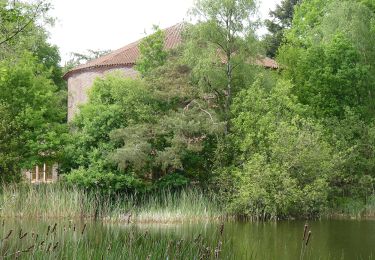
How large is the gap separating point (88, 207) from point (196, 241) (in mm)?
11335

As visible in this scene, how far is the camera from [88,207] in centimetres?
1886

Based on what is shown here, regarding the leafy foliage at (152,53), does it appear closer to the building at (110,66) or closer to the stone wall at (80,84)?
the building at (110,66)

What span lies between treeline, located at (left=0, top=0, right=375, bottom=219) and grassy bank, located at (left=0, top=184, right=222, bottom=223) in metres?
1.34

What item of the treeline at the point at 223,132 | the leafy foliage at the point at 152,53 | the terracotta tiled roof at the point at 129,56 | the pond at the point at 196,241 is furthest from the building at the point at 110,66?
the pond at the point at 196,241

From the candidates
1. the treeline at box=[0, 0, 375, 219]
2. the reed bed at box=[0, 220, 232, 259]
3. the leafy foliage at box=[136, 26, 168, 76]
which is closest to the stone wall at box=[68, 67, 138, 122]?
the leafy foliage at box=[136, 26, 168, 76]

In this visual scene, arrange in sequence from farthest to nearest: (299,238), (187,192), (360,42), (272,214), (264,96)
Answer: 1. (360,42)
2. (264,96)
3. (187,192)
4. (272,214)
5. (299,238)

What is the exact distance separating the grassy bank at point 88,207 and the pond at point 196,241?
1173 mm

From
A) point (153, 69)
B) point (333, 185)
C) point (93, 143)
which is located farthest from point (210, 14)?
point (333, 185)

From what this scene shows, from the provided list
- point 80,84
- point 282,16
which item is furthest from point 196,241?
point 282,16

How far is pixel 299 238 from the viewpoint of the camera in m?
14.1

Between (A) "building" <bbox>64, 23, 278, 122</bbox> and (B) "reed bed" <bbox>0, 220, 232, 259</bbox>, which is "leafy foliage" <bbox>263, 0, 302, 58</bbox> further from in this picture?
(B) "reed bed" <bbox>0, 220, 232, 259</bbox>

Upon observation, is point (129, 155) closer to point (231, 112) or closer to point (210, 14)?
point (231, 112)

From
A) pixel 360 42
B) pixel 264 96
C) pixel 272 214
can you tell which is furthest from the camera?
pixel 360 42

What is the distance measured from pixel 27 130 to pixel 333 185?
1360 cm
